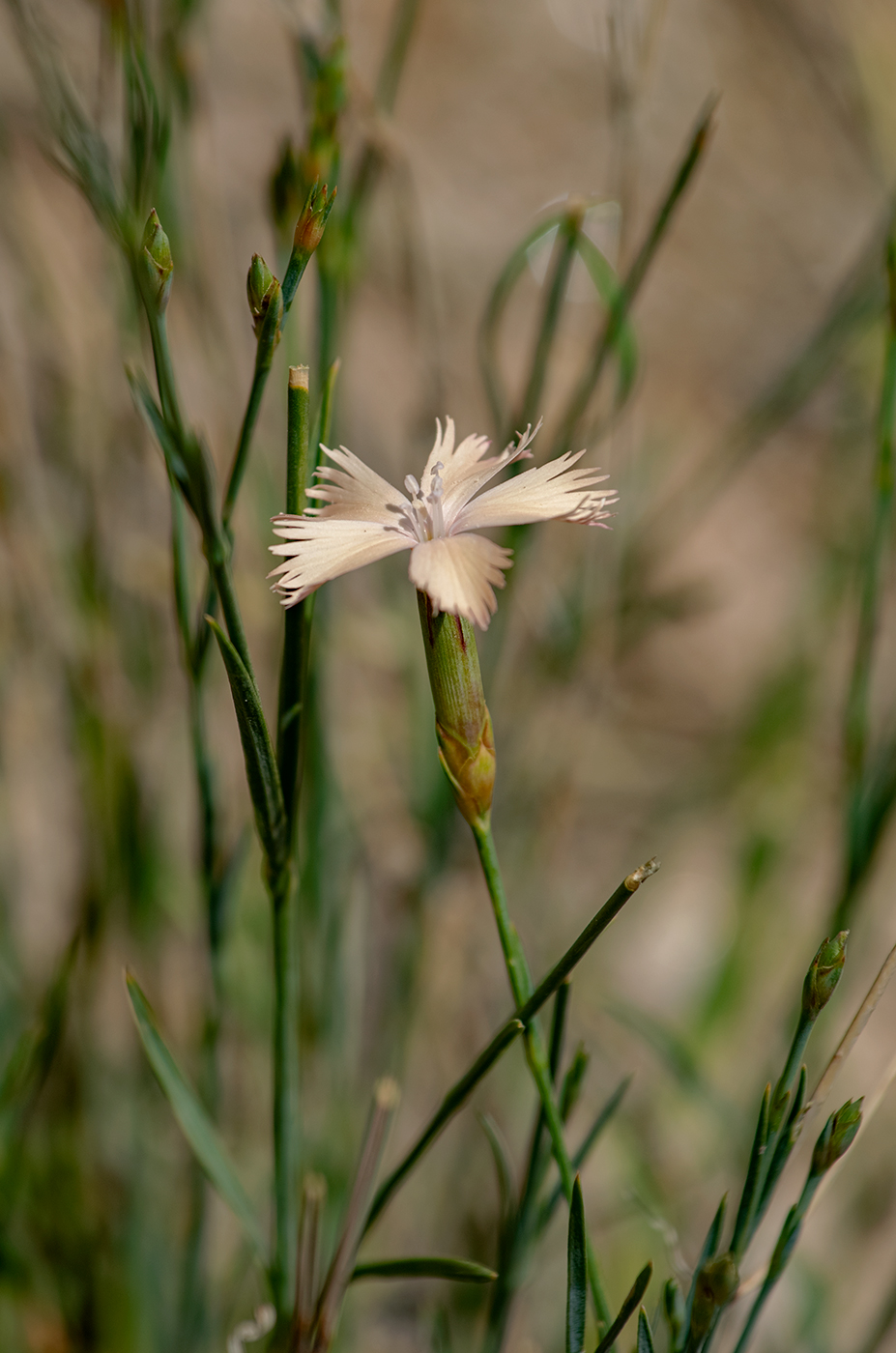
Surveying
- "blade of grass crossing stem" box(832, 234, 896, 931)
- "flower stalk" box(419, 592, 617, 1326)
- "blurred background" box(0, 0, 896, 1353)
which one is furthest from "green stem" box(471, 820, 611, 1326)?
"blade of grass crossing stem" box(832, 234, 896, 931)

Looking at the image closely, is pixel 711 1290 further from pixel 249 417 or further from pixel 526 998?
pixel 249 417

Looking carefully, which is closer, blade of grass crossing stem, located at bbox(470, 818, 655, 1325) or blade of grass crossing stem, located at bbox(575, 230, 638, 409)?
blade of grass crossing stem, located at bbox(470, 818, 655, 1325)

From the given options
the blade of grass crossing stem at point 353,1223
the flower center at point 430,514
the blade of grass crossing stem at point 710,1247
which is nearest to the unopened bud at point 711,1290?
the blade of grass crossing stem at point 710,1247

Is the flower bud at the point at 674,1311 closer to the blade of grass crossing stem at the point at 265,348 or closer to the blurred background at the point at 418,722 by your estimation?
the blurred background at the point at 418,722

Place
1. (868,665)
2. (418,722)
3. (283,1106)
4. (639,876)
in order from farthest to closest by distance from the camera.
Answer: (418,722), (868,665), (283,1106), (639,876)

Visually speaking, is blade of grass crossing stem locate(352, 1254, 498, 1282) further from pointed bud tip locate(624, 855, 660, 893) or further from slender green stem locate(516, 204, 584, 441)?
slender green stem locate(516, 204, 584, 441)

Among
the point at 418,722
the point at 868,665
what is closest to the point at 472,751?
the point at 868,665
